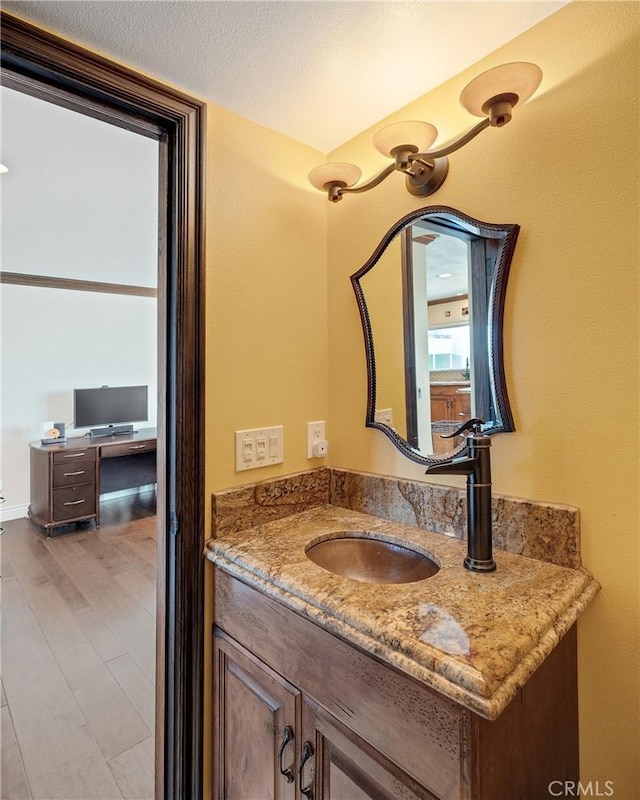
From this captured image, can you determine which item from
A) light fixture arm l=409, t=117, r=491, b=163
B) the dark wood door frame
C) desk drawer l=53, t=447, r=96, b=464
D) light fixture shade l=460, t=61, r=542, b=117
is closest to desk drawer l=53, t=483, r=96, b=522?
desk drawer l=53, t=447, r=96, b=464

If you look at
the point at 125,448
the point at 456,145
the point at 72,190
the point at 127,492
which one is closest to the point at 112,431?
the point at 125,448

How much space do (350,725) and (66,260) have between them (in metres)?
4.06

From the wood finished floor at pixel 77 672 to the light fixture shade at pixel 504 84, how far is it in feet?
7.60

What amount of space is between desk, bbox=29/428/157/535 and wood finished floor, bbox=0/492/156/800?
38cm

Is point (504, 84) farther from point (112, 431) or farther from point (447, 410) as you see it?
point (112, 431)

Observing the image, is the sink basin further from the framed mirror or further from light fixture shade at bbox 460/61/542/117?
light fixture shade at bbox 460/61/542/117

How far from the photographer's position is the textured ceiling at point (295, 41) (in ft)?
3.15

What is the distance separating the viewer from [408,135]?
1.08 meters

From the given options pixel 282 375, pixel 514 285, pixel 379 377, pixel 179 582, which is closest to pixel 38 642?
pixel 179 582

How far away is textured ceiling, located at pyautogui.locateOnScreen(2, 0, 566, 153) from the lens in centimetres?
96

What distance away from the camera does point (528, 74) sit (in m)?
0.89

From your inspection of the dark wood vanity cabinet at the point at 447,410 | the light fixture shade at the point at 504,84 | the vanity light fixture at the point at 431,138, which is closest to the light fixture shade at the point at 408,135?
the vanity light fixture at the point at 431,138

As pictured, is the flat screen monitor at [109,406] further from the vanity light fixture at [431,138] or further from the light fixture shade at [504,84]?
the light fixture shade at [504,84]

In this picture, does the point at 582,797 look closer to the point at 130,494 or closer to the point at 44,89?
the point at 44,89
